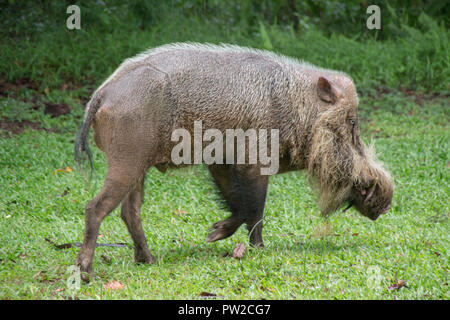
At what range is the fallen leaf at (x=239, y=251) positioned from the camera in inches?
202

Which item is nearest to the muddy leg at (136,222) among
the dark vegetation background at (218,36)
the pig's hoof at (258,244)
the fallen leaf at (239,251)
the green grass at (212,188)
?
the green grass at (212,188)

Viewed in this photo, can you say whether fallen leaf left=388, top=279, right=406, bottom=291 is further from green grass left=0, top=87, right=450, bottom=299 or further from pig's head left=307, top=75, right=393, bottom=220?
pig's head left=307, top=75, right=393, bottom=220

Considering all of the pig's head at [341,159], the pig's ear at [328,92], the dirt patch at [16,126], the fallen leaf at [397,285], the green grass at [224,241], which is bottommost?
the dirt patch at [16,126]

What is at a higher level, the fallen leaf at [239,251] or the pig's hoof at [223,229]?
the pig's hoof at [223,229]

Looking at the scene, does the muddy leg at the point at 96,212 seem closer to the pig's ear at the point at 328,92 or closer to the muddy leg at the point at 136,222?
the muddy leg at the point at 136,222

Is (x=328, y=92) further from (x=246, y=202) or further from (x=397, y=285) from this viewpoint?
(x=397, y=285)

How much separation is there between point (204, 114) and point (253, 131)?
431mm

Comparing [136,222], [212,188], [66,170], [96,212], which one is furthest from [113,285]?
[66,170]

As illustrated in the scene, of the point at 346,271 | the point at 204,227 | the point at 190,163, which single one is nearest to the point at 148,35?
the point at 204,227

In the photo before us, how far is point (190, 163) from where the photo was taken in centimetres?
515

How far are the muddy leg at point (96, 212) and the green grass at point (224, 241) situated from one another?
0.20m

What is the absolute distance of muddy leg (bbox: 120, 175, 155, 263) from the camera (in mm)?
5184

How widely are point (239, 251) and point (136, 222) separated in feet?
2.86
